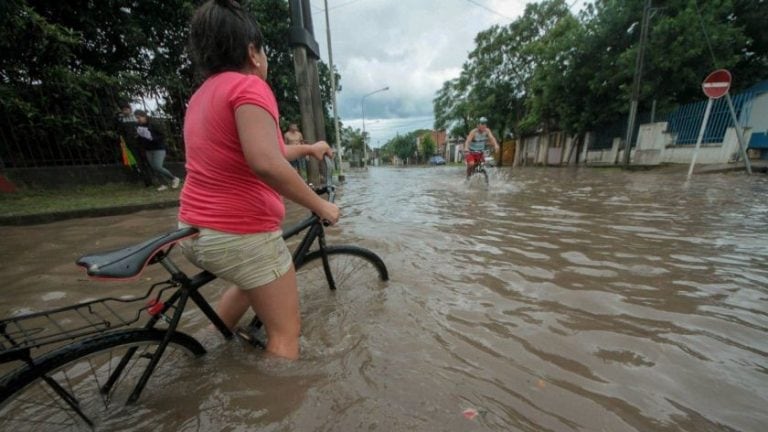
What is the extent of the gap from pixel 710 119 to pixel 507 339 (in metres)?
14.6

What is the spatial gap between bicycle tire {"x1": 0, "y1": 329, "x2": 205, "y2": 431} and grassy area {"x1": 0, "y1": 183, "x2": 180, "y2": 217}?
5.14 meters

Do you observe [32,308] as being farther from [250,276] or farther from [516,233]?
[516,233]

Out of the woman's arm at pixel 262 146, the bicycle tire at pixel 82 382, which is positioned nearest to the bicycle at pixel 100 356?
the bicycle tire at pixel 82 382

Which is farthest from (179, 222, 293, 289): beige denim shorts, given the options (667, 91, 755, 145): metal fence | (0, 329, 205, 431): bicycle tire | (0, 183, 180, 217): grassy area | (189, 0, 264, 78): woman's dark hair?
(667, 91, 755, 145): metal fence

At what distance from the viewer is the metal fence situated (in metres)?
10.3

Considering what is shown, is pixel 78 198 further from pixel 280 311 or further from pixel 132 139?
pixel 280 311

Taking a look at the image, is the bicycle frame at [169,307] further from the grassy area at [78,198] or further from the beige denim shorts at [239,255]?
the grassy area at [78,198]

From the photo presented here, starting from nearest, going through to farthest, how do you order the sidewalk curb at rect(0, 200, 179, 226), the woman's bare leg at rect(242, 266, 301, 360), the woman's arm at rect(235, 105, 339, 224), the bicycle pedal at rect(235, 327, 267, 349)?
the woman's arm at rect(235, 105, 339, 224) < the woman's bare leg at rect(242, 266, 301, 360) < the bicycle pedal at rect(235, 327, 267, 349) < the sidewalk curb at rect(0, 200, 179, 226)

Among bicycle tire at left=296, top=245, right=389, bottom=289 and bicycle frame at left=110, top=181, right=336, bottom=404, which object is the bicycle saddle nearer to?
bicycle frame at left=110, top=181, right=336, bottom=404

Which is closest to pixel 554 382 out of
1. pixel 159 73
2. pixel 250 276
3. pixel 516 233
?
pixel 250 276

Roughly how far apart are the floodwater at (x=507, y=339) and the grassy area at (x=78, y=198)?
1552mm

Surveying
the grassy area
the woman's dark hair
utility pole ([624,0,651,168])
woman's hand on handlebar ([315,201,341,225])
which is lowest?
the grassy area

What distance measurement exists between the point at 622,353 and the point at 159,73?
1247 cm

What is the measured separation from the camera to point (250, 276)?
4.71 ft
